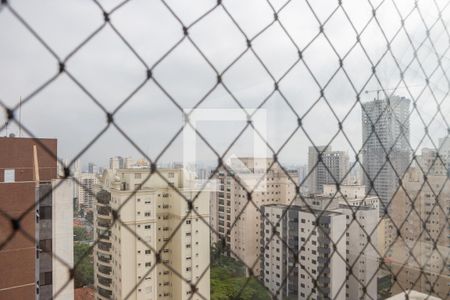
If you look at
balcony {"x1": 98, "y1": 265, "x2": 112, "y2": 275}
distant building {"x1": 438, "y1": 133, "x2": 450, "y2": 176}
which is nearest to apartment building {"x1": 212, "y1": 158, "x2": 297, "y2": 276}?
distant building {"x1": 438, "y1": 133, "x2": 450, "y2": 176}

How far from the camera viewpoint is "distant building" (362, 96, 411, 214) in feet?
3.25

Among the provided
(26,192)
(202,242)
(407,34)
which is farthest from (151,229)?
(26,192)

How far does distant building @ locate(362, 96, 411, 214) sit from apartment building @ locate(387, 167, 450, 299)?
44 millimetres

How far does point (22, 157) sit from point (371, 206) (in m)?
2.64

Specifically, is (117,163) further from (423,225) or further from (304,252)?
(304,252)

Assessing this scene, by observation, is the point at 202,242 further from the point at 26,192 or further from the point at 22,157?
the point at 26,192

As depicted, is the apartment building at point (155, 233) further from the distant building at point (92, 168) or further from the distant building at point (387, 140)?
the distant building at point (387, 140)

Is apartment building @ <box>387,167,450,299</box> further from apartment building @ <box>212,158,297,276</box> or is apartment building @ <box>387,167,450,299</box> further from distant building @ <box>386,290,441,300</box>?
apartment building @ <box>212,158,297,276</box>

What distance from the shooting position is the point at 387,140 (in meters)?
1.04

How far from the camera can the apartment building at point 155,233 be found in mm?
778

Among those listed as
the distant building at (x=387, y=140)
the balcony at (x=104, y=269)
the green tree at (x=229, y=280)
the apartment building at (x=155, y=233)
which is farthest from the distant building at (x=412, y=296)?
the balcony at (x=104, y=269)

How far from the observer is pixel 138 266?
1293mm

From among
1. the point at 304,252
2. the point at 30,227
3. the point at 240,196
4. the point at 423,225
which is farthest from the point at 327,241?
the point at 30,227

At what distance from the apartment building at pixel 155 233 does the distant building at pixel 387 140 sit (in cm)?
47
